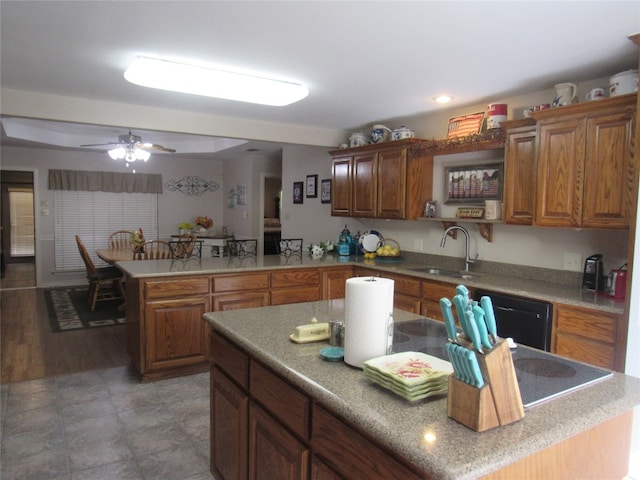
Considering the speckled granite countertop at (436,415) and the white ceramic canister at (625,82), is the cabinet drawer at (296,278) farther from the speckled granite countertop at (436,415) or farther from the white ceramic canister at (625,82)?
the white ceramic canister at (625,82)

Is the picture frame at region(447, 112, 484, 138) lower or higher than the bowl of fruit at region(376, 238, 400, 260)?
higher

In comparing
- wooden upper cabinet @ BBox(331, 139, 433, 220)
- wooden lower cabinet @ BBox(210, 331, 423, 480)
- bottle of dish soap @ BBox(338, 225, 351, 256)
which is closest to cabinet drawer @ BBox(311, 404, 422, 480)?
wooden lower cabinet @ BBox(210, 331, 423, 480)

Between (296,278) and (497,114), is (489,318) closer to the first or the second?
(497,114)

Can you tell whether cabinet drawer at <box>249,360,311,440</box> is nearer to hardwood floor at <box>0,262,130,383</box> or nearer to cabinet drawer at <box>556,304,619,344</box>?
cabinet drawer at <box>556,304,619,344</box>

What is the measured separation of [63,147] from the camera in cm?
691

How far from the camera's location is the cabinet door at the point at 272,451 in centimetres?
139

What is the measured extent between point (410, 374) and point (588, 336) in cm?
181

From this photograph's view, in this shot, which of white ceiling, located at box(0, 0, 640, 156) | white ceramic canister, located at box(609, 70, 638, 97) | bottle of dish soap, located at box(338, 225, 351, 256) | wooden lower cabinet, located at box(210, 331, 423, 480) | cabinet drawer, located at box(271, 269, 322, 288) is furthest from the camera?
bottle of dish soap, located at box(338, 225, 351, 256)

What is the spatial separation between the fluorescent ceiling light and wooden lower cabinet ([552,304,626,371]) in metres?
2.23

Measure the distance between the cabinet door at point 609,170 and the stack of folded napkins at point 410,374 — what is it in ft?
5.99

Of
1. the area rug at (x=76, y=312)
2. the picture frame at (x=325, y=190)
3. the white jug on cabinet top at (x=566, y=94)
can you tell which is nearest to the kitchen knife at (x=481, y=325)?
the white jug on cabinet top at (x=566, y=94)

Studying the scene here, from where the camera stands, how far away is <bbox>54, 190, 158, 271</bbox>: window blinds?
739cm

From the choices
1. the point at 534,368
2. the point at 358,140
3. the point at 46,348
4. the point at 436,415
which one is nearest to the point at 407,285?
the point at 358,140

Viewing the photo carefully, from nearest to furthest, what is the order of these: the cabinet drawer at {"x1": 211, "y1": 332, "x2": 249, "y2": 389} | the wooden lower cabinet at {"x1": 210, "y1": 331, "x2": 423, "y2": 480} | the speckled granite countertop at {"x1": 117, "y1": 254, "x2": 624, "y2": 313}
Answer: the wooden lower cabinet at {"x1": 210, "y1": 331, "x2": 423, "y2": 480} → the cabinet drawer at {"x1": 211, "y1": 332, "x2": 249, "y2": 389} → the speckled granite countertop at {"x1": 117, "y1": 254, "x2": 624, "y2": 313}
